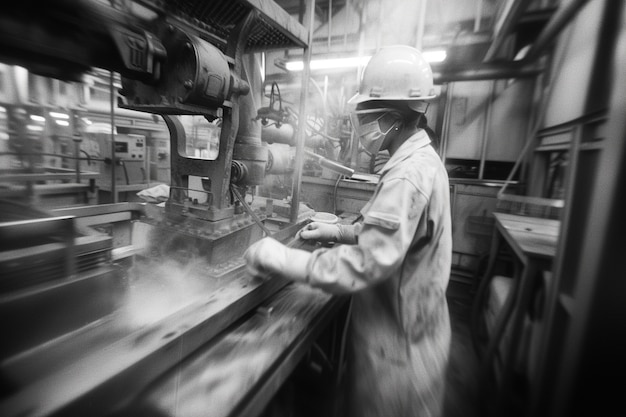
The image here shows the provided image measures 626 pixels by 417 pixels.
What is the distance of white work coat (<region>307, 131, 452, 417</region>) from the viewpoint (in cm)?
106

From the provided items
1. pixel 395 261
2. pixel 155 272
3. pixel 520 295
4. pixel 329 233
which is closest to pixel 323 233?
pixel 329 233

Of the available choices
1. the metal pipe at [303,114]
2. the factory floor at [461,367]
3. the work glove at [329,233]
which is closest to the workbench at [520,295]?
the factory floor at [461,367]

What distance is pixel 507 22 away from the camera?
3174 mm

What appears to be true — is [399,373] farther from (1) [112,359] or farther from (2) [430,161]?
(1) [112,359]

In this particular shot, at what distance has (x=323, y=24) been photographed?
5.81 m

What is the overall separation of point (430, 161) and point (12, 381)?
1.30 m

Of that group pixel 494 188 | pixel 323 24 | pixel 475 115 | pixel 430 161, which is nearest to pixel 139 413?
pixel 430 161

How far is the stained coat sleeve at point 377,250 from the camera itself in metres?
1.00

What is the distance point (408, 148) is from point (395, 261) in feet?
1.62

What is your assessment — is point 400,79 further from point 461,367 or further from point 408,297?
point 461,367

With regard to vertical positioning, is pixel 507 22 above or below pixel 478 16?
below

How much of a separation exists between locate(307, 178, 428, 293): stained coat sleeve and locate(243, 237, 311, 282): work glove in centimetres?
4

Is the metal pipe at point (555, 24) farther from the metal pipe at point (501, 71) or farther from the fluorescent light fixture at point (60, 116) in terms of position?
the fluorescent light fixture at point (60, 116)

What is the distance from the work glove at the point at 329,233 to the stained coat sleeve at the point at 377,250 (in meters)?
0.56
